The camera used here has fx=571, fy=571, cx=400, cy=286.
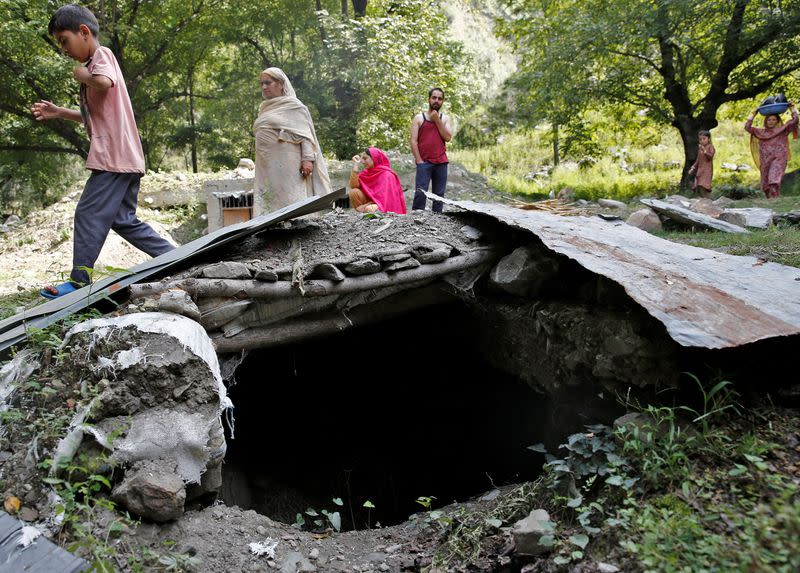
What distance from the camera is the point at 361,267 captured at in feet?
10.9

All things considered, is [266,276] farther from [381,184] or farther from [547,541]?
[381,184]

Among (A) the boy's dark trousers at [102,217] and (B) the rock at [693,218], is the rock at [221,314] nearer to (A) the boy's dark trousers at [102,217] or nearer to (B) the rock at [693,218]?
(A) the boy's dark trousers at [102,217]

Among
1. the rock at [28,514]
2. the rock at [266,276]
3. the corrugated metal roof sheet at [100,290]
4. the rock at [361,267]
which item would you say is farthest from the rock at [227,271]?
the rock at [28,514]

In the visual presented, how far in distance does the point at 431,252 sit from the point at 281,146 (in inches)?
94.3

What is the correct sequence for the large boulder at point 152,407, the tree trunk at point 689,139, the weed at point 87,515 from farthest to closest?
the tree trunk at point 689,139
the large boulder at point 152,407
the weed at point 87,515

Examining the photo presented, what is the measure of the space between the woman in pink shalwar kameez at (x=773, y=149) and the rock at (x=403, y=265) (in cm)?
835

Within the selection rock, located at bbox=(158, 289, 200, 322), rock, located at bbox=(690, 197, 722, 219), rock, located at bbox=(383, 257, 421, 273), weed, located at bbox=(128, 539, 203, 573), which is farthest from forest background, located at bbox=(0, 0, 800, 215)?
weed, located at bbox=(128, 539, 203, 573)

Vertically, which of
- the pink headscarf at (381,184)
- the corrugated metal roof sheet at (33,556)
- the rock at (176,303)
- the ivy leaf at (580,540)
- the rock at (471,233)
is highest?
the pink headscarf at (381,184)

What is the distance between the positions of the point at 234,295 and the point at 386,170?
3.76 meters

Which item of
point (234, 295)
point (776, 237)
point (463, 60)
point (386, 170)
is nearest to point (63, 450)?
point (234, 295)

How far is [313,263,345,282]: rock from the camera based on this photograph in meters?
3.23

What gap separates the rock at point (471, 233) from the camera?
3900 millimetres

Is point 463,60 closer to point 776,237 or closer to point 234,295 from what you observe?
point 776,237

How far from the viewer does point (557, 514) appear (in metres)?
2.59
